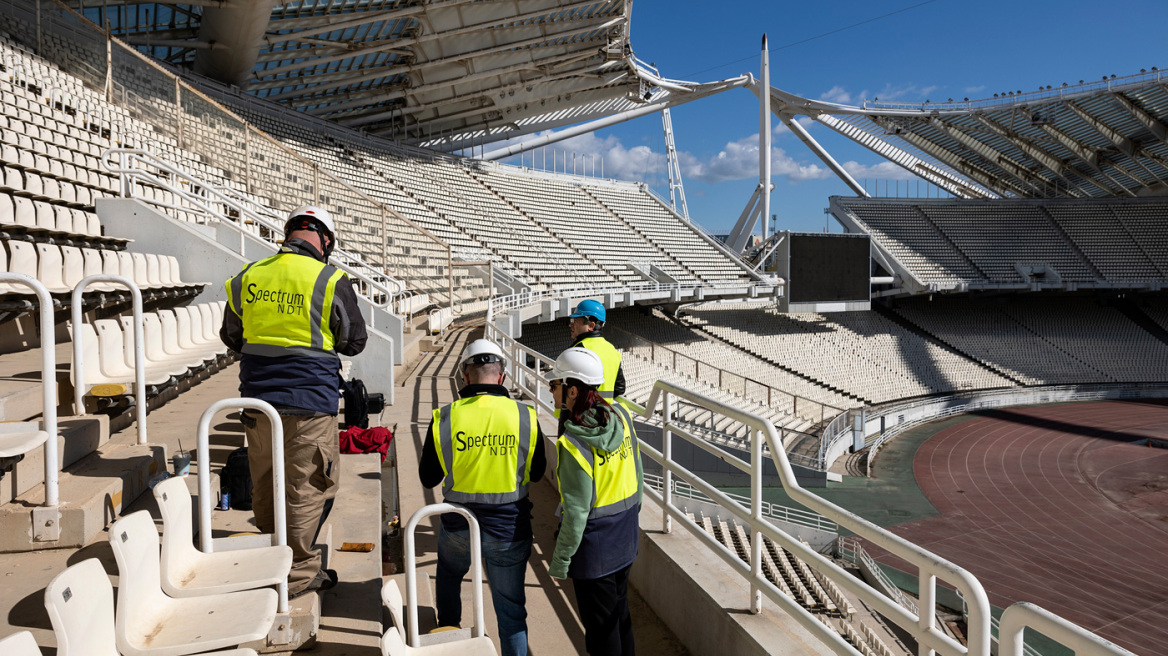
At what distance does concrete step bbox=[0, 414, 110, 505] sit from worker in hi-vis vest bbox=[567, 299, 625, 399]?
258 cm

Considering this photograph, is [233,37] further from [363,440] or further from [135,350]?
[135,350]

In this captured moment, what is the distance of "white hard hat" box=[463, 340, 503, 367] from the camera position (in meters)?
3.00

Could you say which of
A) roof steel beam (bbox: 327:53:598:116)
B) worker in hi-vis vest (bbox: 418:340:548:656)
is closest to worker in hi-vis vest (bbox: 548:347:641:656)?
worker in hi-vis vest (bbox: 418:340:548:656)

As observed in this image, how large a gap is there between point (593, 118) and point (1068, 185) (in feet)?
97.0

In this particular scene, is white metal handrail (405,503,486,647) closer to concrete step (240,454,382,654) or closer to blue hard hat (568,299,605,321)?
concrete step (240,454,382,654)

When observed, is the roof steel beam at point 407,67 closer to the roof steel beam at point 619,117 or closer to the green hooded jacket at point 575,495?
the roof steel beam at point 619,117

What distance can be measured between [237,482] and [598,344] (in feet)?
7.20

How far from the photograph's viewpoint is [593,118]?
3697cm

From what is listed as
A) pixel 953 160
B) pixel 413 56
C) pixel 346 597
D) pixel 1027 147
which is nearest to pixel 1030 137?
pixel 1027 147

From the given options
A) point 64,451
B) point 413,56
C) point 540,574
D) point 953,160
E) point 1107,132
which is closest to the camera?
point 64,451

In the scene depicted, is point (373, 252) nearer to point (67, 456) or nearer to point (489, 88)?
point (67, 456)

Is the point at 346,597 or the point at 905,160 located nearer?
the point at 346,597

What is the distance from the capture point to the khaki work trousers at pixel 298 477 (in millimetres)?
2873

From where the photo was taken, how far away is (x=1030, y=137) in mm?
36781
